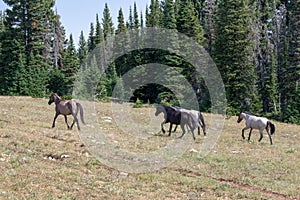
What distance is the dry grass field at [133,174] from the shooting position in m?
Answer: 10.7

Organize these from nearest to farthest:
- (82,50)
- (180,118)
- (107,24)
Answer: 1. (180,118)
2. (82,50)
3. (107,24)

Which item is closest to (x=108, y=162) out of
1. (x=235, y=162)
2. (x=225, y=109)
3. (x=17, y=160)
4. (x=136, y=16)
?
(x=17, y=160)

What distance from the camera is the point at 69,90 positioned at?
56812 mm

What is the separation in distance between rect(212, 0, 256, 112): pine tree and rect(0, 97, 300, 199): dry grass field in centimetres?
2387

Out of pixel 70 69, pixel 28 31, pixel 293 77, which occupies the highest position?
pixel 28 31

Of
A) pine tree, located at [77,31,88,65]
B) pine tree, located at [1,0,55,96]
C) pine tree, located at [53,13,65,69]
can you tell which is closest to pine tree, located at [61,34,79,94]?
pine tree, located at [1,0,55,96]

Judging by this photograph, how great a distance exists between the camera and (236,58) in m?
45.0

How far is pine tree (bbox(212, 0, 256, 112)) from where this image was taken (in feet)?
146

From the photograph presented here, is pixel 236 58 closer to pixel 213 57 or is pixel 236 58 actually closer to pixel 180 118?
pixel 213 57

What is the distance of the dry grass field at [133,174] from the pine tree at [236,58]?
78.3ft

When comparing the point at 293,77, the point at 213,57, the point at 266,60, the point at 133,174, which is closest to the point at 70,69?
the point at 213,57

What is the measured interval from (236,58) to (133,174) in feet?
113

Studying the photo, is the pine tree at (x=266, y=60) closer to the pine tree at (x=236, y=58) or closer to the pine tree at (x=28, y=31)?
the pine tree at (x=236, y=58)

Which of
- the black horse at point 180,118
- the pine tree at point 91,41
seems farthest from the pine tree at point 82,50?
the black horse at point 180,118
